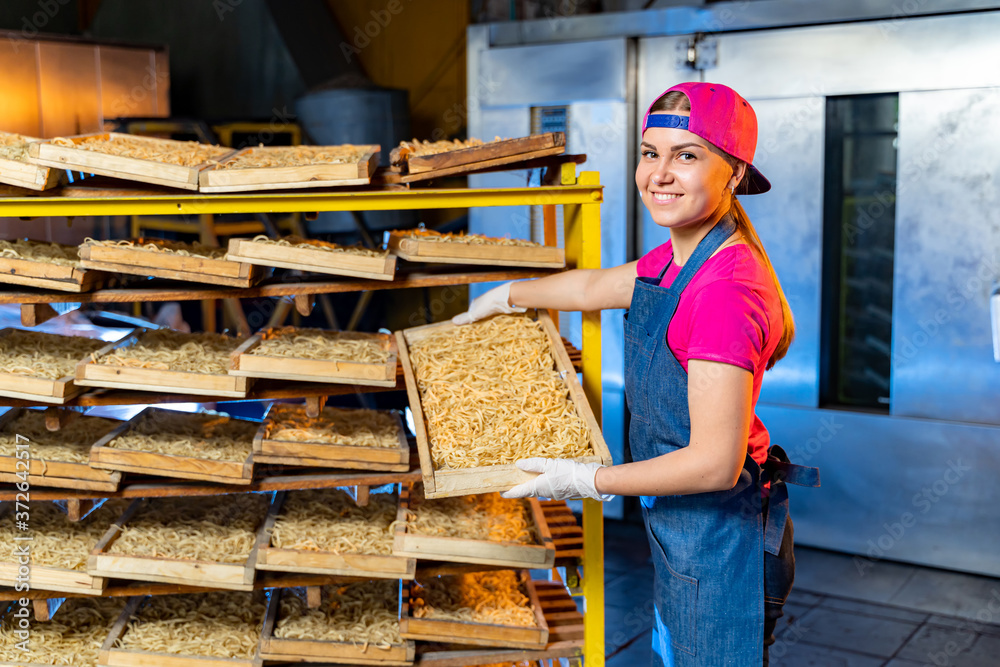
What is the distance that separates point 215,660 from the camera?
283 centimetres

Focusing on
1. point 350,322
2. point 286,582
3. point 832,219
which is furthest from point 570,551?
point 350,322

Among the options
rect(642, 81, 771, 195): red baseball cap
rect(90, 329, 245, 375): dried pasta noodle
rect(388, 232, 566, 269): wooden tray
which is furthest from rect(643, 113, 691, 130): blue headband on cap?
rect(90, 329, 245, 375): dried pasta noodle

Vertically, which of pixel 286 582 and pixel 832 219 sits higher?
pixel 832 219

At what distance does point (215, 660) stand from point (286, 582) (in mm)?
342

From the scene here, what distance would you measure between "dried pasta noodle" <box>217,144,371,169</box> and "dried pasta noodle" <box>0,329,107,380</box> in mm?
792

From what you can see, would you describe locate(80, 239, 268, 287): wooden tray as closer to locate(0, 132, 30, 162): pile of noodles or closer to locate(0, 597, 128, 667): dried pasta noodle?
locate(0, 132, 30, 162): pile of noodles

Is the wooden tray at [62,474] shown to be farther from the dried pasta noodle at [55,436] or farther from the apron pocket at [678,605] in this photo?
the apron pocket at [678,605]

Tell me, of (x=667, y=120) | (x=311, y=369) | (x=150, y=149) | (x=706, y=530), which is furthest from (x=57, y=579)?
(x=667, y=120)

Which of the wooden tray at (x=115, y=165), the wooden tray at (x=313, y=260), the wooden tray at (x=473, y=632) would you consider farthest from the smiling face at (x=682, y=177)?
the wooden tray at (x=473, y=632)

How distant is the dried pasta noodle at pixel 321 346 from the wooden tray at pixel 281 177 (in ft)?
1.62

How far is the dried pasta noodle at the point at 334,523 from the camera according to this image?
2842 millimetres

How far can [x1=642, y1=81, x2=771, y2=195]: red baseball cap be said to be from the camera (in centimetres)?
217

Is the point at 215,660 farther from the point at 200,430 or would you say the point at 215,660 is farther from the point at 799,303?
the point at 799,303

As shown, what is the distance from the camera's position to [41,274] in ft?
8.54
